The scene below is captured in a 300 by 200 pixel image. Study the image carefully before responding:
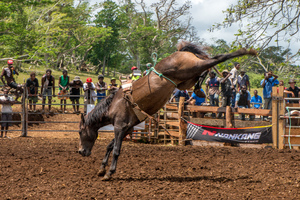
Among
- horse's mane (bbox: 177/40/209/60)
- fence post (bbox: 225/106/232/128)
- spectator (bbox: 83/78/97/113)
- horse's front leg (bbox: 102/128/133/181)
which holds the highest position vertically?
horse's mane (bbox: 177/40/209/60)

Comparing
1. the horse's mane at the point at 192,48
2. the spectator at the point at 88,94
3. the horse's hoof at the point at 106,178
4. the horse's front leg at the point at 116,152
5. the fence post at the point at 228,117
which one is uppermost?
the horse's mane at the point at 192,48

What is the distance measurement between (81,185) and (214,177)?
2.45 m

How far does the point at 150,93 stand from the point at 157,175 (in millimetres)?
1645

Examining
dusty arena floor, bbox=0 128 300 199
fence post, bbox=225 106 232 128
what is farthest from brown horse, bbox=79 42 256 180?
fence post, bbox=225 106 232 128

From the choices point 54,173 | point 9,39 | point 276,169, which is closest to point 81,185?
point 54,173

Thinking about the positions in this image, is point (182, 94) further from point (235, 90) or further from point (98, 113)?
point (98, 113)

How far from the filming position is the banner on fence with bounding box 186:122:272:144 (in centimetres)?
963

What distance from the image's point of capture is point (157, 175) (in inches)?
254

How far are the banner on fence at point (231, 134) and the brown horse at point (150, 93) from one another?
14.5ft

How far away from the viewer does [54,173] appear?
6.48 meters

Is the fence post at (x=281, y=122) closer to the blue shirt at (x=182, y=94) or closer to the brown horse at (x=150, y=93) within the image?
the blue shirt at (x=182, y=94)

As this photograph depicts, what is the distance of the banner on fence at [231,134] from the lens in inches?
379

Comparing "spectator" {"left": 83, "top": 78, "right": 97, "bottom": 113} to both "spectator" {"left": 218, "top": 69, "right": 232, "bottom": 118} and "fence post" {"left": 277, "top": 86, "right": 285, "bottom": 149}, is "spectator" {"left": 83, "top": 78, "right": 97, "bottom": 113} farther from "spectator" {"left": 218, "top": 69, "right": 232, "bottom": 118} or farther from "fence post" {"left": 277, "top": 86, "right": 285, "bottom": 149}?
"fence post" {"left": 277, "top": 86, "right": 285, "bottom": 149}

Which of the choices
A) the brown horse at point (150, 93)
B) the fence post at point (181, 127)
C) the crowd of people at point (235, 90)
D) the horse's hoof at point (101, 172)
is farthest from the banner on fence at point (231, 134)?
the horse's hoof at point (101, 172)
